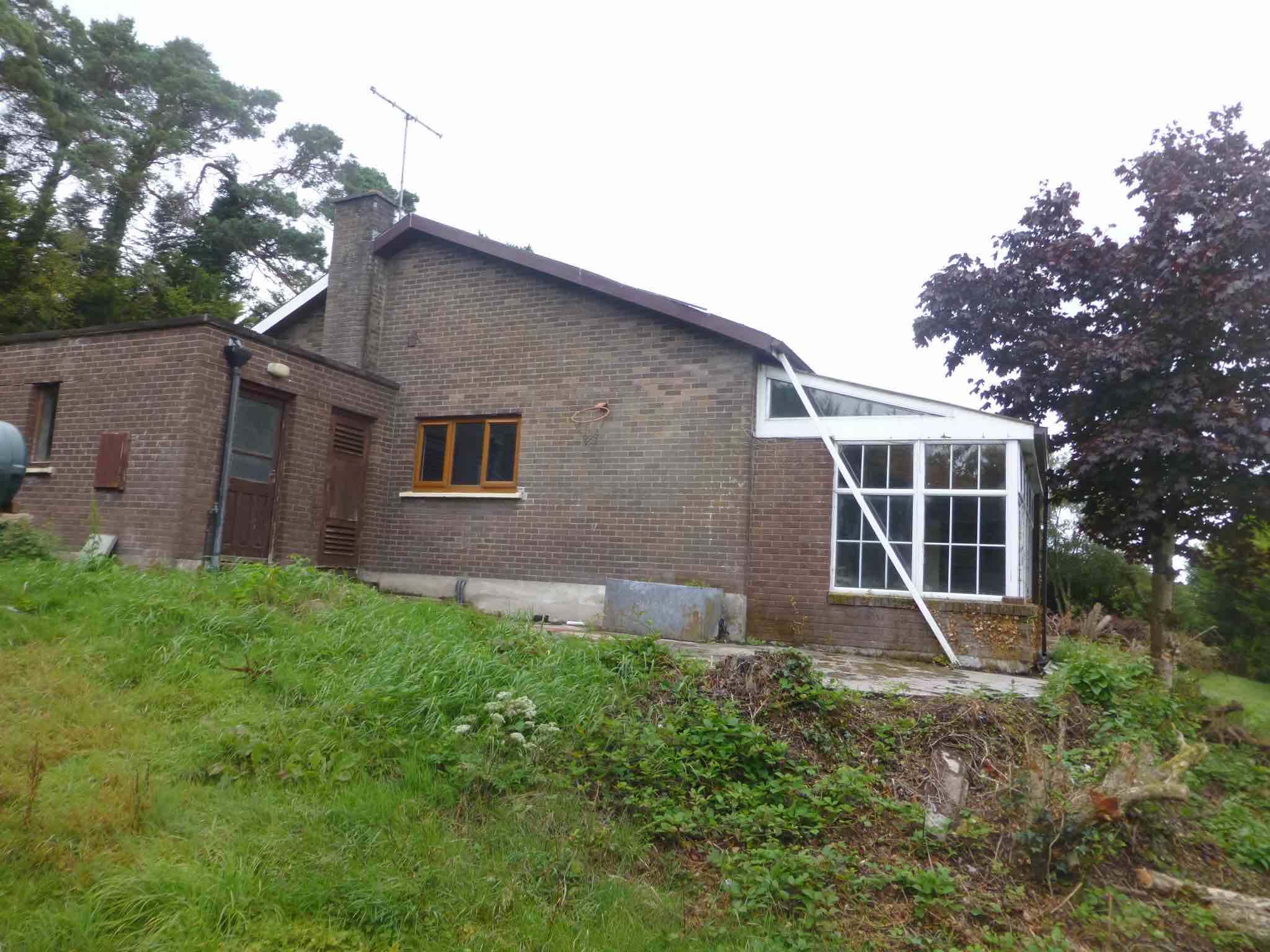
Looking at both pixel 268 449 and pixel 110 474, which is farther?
pixel 268 449

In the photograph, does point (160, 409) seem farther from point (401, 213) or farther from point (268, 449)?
point (401, 213)

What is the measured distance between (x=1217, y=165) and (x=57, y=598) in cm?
1451

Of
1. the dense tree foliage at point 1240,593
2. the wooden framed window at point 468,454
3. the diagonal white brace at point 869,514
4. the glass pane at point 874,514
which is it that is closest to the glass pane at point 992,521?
the diagonal white brace at point 869,514

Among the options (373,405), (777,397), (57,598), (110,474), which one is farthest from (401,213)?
(57,598)

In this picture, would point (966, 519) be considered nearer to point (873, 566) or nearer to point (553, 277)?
point (873, 566)

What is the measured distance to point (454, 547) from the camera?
11.9 metres

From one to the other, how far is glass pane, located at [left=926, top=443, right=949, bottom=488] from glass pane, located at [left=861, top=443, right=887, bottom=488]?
447 millimetres

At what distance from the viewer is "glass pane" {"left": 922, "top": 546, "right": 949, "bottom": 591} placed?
953cm

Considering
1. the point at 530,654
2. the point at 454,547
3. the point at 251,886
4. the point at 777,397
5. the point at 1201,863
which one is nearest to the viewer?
the point at 251,886

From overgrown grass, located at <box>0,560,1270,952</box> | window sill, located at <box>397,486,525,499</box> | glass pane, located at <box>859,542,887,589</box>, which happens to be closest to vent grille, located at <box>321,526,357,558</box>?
window sill, located at <box>397,486,525,499</box>

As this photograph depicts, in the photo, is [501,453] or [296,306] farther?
[296,306]

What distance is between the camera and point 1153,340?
39.3 feet

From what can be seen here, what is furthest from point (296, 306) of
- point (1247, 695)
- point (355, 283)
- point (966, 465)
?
point (1247, 695)

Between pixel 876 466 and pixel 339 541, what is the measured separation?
22.5ft
